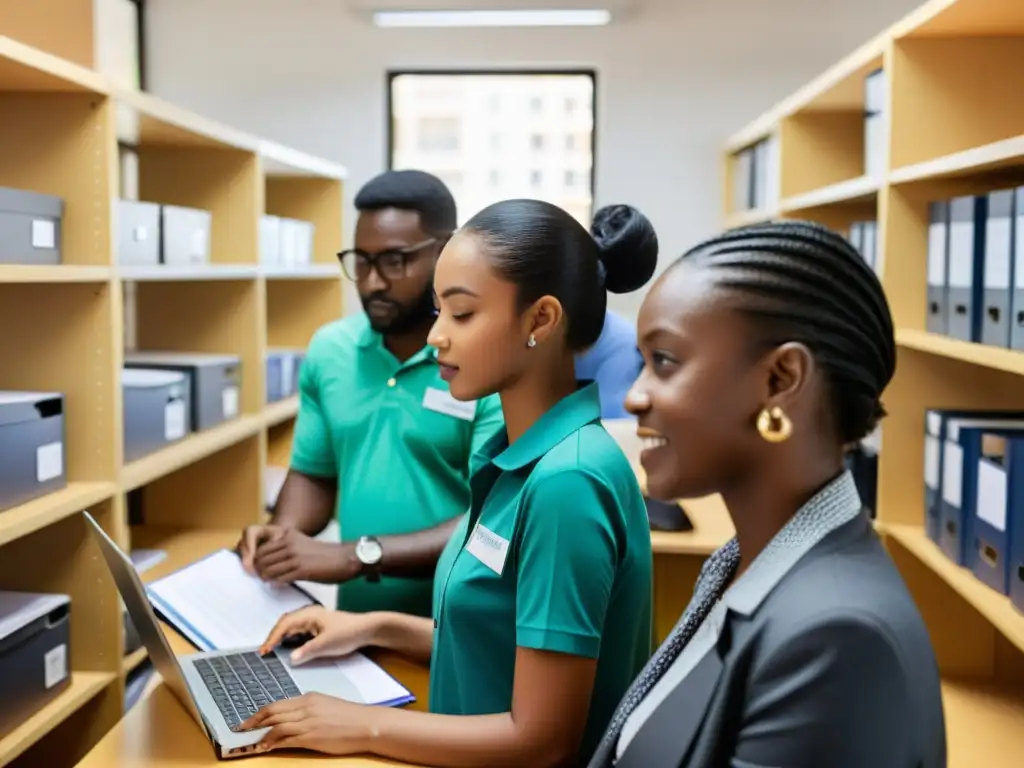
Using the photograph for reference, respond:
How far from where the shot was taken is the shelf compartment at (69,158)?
2154 mm

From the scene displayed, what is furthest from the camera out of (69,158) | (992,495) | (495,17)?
(495,17)

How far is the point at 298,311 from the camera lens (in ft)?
13.9

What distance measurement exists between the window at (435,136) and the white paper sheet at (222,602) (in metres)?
3.18

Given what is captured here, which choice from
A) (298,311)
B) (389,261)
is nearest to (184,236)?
(389,261)

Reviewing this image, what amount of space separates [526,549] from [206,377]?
207 centimetres

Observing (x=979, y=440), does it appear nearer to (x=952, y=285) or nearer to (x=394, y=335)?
(x=952, y=285)

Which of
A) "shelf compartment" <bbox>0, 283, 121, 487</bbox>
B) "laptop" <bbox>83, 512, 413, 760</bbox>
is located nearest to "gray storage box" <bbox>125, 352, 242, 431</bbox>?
"shelf compartment" <bbox>0, 283, 121, 487</bbox>

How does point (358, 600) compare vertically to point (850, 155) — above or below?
below

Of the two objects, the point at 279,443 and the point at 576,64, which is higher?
the point at 576,64

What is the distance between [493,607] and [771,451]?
0.50m

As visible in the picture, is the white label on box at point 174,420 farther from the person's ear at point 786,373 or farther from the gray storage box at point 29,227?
the person's ear at point 786,373

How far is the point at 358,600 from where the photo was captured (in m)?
1.98

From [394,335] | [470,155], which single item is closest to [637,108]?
[470,155]

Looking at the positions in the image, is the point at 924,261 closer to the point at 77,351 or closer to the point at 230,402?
the point at 77,351
